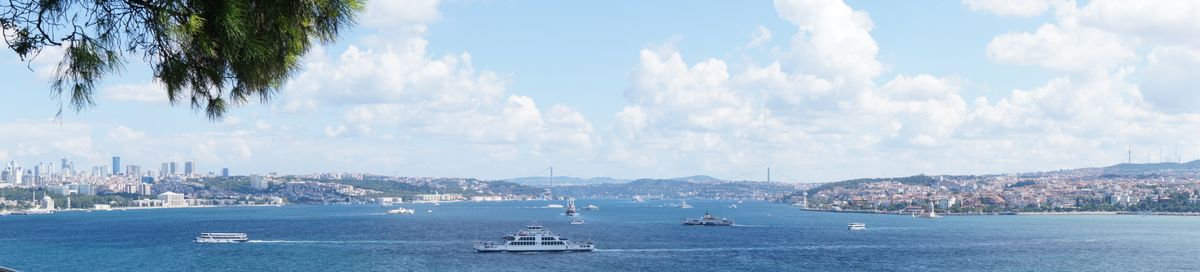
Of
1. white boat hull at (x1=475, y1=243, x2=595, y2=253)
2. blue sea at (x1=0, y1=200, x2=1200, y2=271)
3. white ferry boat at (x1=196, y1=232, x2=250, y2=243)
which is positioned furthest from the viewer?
white ferry boat at (x1=196, y1=232, x2=250, y2=243)

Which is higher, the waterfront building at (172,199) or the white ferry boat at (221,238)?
the white ferry boat at (221,238)

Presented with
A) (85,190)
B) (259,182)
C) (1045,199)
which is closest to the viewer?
(1045,199)

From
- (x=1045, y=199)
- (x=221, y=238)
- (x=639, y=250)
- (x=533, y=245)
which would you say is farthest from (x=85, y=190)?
(x=639, y=250)

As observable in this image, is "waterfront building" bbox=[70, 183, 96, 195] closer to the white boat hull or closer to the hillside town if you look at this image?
the hillside town

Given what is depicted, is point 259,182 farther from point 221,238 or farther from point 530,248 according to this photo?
point 530,248

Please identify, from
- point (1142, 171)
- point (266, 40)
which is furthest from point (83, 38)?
point (1142, 171)

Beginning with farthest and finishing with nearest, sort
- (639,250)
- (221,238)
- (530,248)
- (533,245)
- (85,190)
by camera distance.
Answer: (85,190)
(221,238)
(639,250)
(533,245)
(530,248)

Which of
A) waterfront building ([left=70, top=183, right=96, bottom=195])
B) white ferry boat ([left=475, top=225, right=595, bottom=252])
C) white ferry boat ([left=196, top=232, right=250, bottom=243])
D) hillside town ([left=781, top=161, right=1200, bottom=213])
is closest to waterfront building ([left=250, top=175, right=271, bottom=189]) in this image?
waterfront building ([left=70, top=183, right=96, bottom=195])

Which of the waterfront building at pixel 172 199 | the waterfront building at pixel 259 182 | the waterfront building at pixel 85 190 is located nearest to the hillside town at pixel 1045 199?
the waterfront building at pixel 172 199

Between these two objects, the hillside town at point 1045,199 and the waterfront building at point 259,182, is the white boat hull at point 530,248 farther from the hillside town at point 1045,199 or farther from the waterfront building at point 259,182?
the waterfront building at point 259,182

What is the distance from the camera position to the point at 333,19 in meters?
4.68

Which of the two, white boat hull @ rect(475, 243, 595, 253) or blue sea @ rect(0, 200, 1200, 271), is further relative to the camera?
white boat hull @ rect(475, 243, 595, 253)

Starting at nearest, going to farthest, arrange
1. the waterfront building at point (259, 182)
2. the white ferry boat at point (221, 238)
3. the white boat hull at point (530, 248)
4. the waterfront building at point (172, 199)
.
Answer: the white boat hull at point (530, 248) < the white ferry boat at point (221, 238) < the waterfront building at point (172, 199) < the waterfront building at point (259, 182)

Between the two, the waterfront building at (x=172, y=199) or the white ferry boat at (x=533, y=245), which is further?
the waterfront building at (x=172, y=199)
